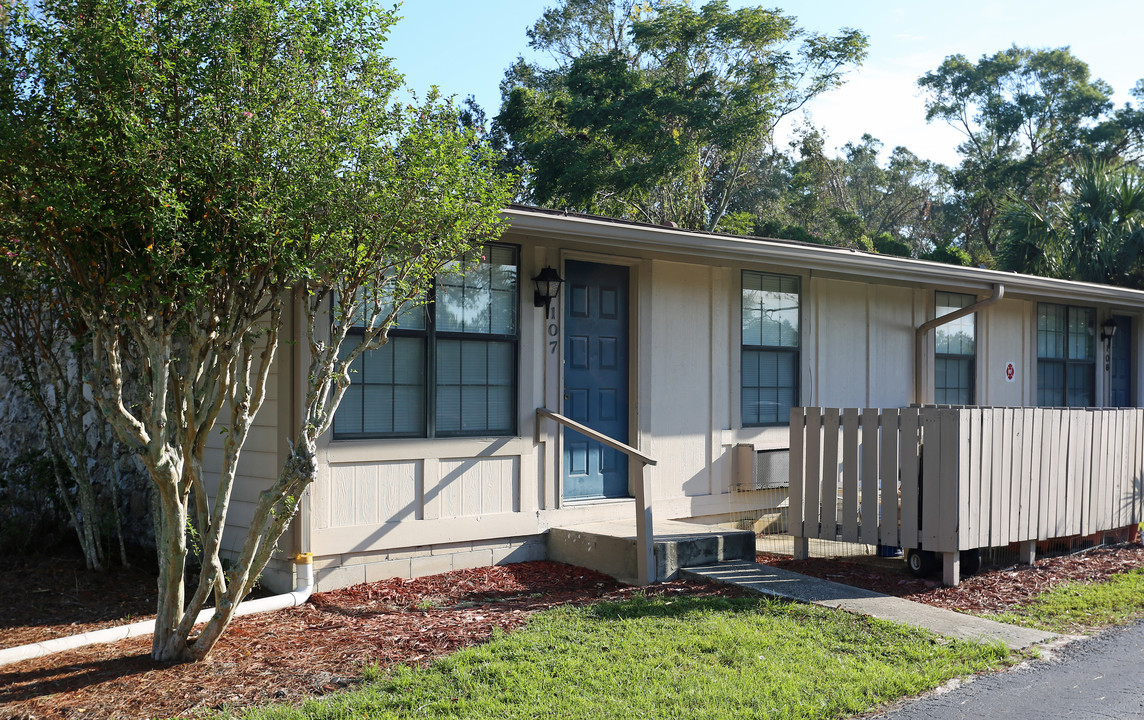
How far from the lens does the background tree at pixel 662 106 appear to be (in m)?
22.0

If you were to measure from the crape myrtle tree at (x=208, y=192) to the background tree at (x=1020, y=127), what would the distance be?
104 ft

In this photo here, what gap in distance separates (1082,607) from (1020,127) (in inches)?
1269

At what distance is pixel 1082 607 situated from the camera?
20.9ft

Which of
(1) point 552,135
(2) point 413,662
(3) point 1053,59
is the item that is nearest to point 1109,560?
(2) point 413,662

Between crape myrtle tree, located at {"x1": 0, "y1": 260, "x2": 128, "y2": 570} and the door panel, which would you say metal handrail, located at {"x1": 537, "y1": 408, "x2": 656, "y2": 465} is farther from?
the door panel

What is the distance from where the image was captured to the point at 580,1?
27.4m

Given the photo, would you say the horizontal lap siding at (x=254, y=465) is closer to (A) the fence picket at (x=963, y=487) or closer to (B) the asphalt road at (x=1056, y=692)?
(B) the asphalt road at (x=1056, y=692)

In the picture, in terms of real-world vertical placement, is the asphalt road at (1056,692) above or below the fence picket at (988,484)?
below

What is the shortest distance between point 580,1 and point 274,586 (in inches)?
950

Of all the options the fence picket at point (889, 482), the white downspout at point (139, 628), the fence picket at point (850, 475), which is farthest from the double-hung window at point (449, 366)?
the fence picket at point (889, 482)

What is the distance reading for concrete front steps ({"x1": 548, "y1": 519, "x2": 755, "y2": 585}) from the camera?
23.1 ft

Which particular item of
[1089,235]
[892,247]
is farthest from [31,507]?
[892,247]

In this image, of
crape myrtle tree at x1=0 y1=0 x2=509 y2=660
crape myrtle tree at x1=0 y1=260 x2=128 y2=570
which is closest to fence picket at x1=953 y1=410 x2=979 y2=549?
crape myrtle tree at x1=0 y1=0 x2=509 y2=660

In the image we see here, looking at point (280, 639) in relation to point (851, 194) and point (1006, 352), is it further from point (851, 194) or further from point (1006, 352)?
point (851, 194)
